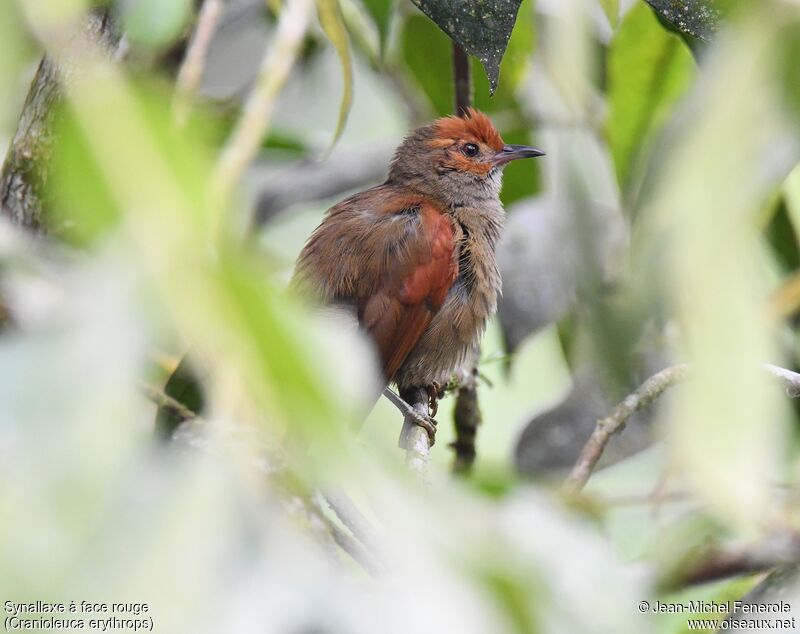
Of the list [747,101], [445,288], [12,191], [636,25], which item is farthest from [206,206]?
[445,288]

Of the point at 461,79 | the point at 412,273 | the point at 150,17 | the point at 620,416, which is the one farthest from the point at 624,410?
the point at 150,17

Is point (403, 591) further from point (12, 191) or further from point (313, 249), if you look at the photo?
point (313, 249)

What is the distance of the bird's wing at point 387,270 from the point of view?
4320 mm

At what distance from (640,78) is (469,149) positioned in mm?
1732

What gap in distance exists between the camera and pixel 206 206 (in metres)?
1.07

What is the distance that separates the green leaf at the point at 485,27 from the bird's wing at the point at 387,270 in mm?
2356

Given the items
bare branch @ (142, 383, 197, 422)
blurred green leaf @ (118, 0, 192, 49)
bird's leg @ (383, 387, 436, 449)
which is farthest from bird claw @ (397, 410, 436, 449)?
blurred green leaf @ (118, 0, 192, 49)

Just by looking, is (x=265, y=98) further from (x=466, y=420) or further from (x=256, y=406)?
(x=256, y=406)

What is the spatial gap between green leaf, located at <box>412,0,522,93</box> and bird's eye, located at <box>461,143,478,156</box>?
3.33 m

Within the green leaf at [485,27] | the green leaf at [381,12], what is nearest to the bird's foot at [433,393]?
the green leaf at [381,12]

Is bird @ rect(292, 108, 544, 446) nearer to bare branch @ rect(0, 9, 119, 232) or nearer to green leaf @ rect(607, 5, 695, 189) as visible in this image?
green leaf @ rect(607, 5, 695, 189)

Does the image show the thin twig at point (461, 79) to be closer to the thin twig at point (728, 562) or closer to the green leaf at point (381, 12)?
the green leaf at point (381, 12)

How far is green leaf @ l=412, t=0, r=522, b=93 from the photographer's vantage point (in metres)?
1.98

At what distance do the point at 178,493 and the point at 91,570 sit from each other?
15 centimetres
